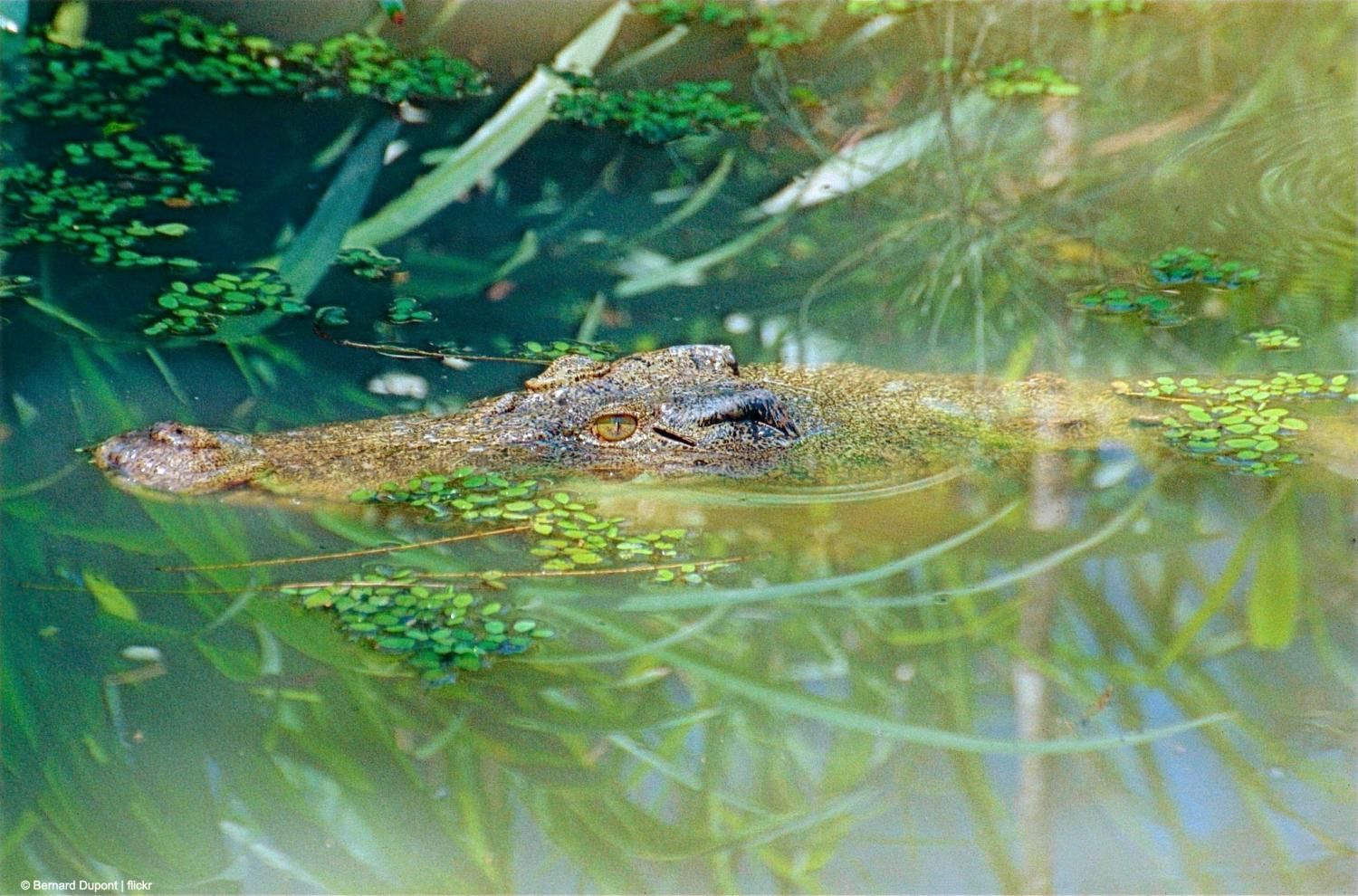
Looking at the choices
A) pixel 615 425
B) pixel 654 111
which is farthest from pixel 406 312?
pixel 654 111

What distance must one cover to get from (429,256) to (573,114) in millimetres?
1451

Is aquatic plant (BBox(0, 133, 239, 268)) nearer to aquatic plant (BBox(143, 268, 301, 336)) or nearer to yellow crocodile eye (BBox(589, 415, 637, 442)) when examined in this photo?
aquatic plant (BBox(143, 268, 301, 336))

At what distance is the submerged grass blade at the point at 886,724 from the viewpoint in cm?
321

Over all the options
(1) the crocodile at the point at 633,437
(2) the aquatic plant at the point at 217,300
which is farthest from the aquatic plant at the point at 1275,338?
(2) the aquatic plant at the point at 217,300

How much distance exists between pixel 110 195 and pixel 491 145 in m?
1.66

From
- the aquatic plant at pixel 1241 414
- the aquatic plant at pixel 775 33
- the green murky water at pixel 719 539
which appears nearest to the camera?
the green murky water at pixel 719 539

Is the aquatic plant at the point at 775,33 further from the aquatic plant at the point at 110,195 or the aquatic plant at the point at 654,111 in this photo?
the aquatic plant at the point at 110,195

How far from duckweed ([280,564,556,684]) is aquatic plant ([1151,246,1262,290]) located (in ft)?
10.9

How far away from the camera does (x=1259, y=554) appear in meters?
3.96

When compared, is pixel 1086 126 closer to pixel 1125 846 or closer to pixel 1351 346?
pixel 1351 346

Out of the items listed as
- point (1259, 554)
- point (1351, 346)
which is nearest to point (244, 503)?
point (1259, 554)

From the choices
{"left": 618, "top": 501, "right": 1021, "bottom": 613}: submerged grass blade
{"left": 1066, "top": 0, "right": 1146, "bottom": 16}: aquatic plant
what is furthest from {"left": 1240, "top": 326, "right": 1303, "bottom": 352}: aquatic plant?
{"left": 1066, "top": 0, "right": 1146, "bottom": 16}: aquatic plant

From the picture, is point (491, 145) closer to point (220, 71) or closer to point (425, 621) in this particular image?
point (220, 71)

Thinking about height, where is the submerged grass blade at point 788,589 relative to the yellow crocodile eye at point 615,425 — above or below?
below
